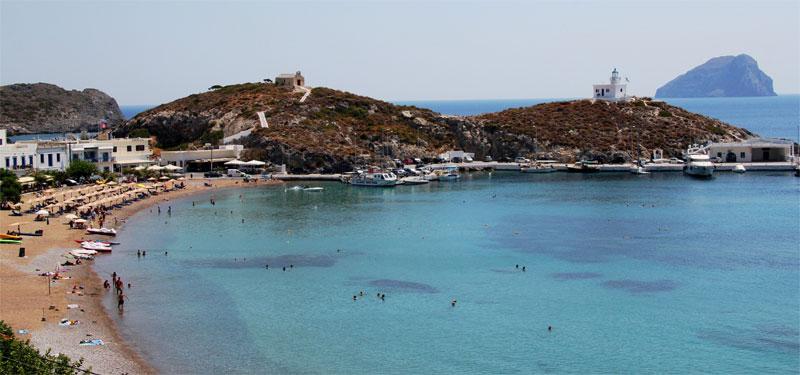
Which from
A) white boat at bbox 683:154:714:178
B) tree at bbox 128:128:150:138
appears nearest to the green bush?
white boat at bbox 683:154:714:178

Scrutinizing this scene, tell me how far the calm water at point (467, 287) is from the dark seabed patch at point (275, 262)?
324 mm

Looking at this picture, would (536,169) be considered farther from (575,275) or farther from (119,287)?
(119,287)

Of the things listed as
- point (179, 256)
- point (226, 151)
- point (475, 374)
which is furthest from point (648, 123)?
point (475, 374)

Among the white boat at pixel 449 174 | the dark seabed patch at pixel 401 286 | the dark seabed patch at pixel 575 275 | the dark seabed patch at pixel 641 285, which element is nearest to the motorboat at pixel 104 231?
the dark seabed patch at pixel 401 286

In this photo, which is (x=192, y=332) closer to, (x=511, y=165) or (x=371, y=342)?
(x=371, y=342)

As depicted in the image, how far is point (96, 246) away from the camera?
176ft

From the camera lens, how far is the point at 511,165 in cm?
11794

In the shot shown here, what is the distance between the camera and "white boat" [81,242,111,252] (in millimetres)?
53062

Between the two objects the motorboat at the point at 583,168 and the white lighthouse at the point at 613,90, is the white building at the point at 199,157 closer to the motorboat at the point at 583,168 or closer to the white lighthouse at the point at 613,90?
the motorboat at the point at 583,168

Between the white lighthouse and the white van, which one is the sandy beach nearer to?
the white van

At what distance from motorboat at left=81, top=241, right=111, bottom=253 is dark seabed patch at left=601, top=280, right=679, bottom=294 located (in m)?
36.0

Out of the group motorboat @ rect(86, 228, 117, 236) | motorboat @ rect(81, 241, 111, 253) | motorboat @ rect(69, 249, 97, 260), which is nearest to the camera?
motorboat @ rect(69, 249, 97, 260)

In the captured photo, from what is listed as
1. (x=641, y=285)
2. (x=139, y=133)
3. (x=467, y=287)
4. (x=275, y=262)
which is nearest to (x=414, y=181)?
(x=275, y=262)

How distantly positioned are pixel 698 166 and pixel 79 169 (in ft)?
272
